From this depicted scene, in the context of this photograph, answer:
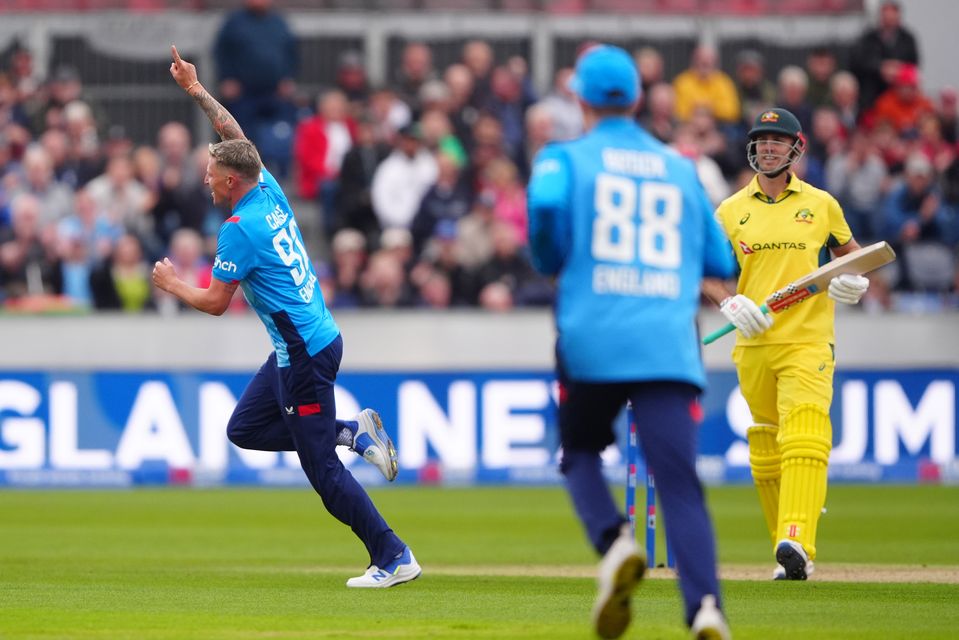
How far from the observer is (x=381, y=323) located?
66.3 ft

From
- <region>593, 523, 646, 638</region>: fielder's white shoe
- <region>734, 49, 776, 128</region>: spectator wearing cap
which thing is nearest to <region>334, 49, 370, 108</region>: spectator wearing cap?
<region>734, 49, 776, 128</region>: spectator wearing cap

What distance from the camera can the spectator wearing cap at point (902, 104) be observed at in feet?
80.0

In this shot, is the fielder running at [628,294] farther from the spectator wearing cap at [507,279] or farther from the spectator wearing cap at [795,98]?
the spectator wearing cap at [795,98]

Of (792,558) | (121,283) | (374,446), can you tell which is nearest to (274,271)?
(374,446)

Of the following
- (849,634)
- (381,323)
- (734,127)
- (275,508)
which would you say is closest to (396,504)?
(275,508)

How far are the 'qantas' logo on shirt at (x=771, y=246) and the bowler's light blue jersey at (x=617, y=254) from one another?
4.08 metres

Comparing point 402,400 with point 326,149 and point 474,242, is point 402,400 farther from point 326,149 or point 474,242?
point 326,149

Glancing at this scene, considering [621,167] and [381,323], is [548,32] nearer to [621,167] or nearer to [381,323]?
[381,323]

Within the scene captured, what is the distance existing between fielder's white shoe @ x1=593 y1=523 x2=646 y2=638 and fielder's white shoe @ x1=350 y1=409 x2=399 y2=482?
362 cm

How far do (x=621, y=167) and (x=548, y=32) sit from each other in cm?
1929

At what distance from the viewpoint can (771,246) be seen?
37.4ft

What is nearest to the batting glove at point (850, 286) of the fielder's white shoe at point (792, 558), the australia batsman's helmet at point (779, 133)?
the australia batsman's helmet at point (779, 133)

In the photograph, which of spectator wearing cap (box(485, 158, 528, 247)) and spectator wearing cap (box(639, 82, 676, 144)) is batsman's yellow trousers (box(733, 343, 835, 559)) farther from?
spectator wearing cap (box(639, 82, 676, 144))

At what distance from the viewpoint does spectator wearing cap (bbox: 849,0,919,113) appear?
24.5 metres
